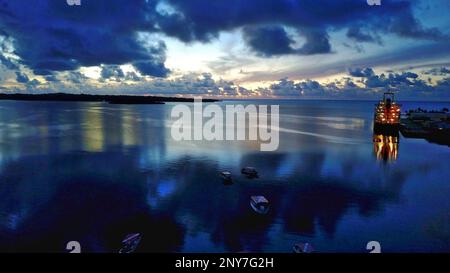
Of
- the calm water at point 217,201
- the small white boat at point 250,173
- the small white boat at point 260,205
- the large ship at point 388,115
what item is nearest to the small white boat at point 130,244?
the calm water at point 217,201

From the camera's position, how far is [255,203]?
20.5m

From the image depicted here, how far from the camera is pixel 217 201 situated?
71.4 ft

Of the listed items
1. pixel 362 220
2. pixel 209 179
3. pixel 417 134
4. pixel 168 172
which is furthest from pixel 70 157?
pixel 417 134

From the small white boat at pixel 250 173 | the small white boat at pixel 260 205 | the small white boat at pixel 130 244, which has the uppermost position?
the small white boat at pixel 250 173

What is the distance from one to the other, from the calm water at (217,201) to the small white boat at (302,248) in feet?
1.78

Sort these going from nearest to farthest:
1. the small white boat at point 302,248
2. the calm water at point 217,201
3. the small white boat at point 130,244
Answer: the small white boat at point 302,248, the small white boat at point 130,244, the calm water at point 217,201

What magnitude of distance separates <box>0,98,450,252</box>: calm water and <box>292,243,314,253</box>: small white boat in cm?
54

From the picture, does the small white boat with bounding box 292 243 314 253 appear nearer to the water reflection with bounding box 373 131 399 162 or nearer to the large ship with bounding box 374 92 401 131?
the water reflection with bounding box 373 131 399 162

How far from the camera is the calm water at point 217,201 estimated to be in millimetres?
16391

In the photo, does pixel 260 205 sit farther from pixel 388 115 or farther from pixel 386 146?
pixel 388 115

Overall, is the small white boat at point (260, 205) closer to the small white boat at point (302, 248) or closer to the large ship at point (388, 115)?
the small white boat at point (302, 248)

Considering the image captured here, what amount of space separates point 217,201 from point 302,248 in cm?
802

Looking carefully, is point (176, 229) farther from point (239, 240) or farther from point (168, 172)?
point (168, 172)

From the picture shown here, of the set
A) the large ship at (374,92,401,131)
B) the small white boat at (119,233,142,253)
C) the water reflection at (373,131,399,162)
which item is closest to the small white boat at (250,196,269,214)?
the small white boat at (119,233,142,253)
